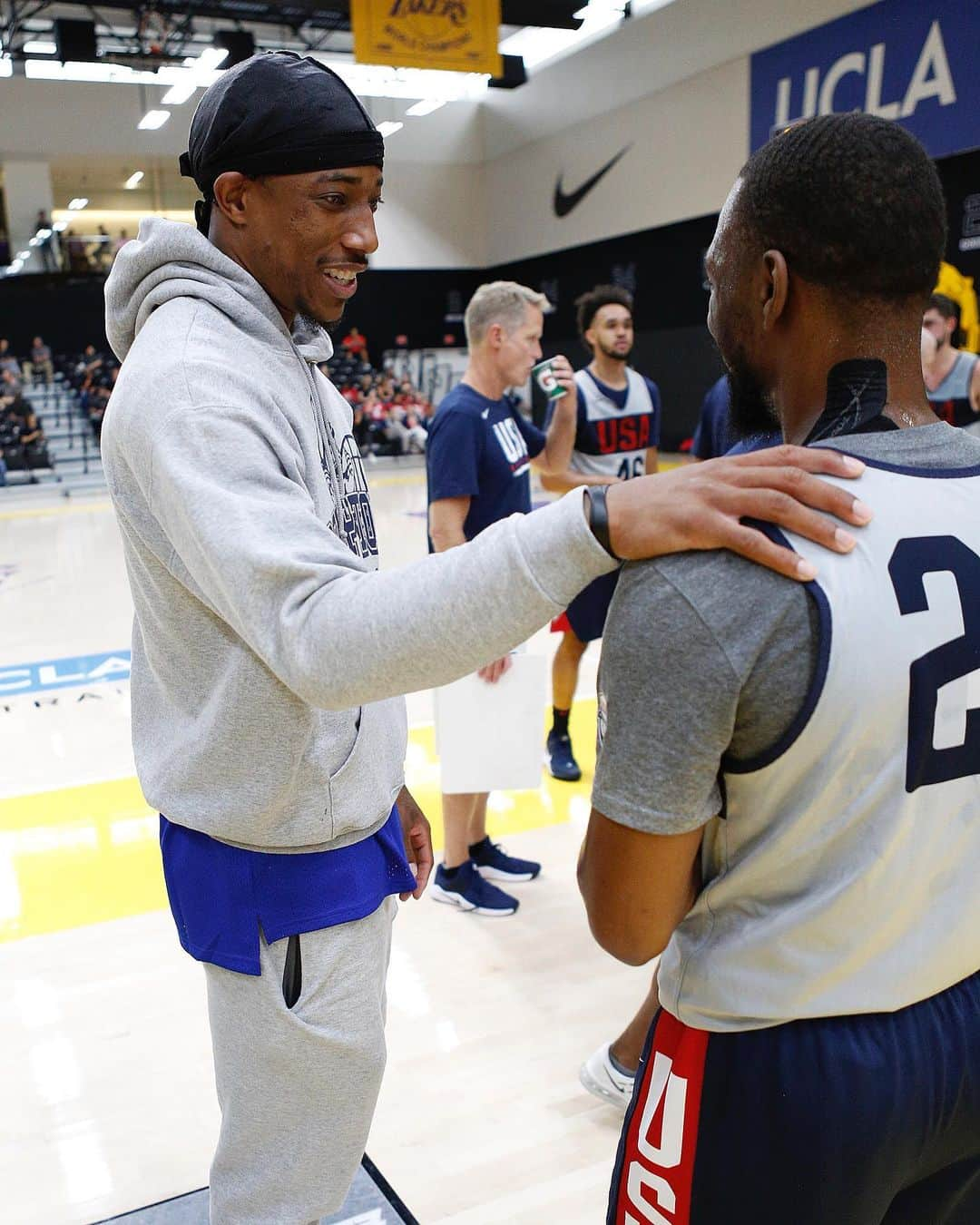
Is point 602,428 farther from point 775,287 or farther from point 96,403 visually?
point 96,403

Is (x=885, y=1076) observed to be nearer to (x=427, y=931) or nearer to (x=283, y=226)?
(x=283, y=226)

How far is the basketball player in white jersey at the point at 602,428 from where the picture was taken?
Result: 439cm

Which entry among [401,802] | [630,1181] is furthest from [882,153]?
[401,802]

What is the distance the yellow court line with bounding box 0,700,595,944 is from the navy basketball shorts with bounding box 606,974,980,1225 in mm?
2590

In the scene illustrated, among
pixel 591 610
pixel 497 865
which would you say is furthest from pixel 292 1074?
pixel 591 610

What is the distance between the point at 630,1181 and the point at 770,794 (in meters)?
0.48

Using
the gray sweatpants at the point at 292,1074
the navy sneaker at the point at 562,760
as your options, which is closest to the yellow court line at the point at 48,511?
the navy sneaker at the point at 562,760

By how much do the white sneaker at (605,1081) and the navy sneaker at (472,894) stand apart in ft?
2.84

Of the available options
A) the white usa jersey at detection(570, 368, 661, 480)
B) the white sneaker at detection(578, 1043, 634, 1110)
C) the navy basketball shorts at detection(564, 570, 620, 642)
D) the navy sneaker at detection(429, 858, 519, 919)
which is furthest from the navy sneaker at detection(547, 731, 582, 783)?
the white sneaker at detection(578, 1043, 634, 1110)

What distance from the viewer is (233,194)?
4.49 ft

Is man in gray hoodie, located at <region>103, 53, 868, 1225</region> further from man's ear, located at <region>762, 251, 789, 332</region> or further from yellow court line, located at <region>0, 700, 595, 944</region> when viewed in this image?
yellow court line, located at <region>0, 700, 595, 944</region>

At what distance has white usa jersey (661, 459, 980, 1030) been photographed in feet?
2.96

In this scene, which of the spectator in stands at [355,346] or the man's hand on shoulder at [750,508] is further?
the spectator in stands at [355,346]

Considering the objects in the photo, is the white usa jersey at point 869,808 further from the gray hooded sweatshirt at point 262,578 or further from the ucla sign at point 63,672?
the ucla sign at point 63,672
